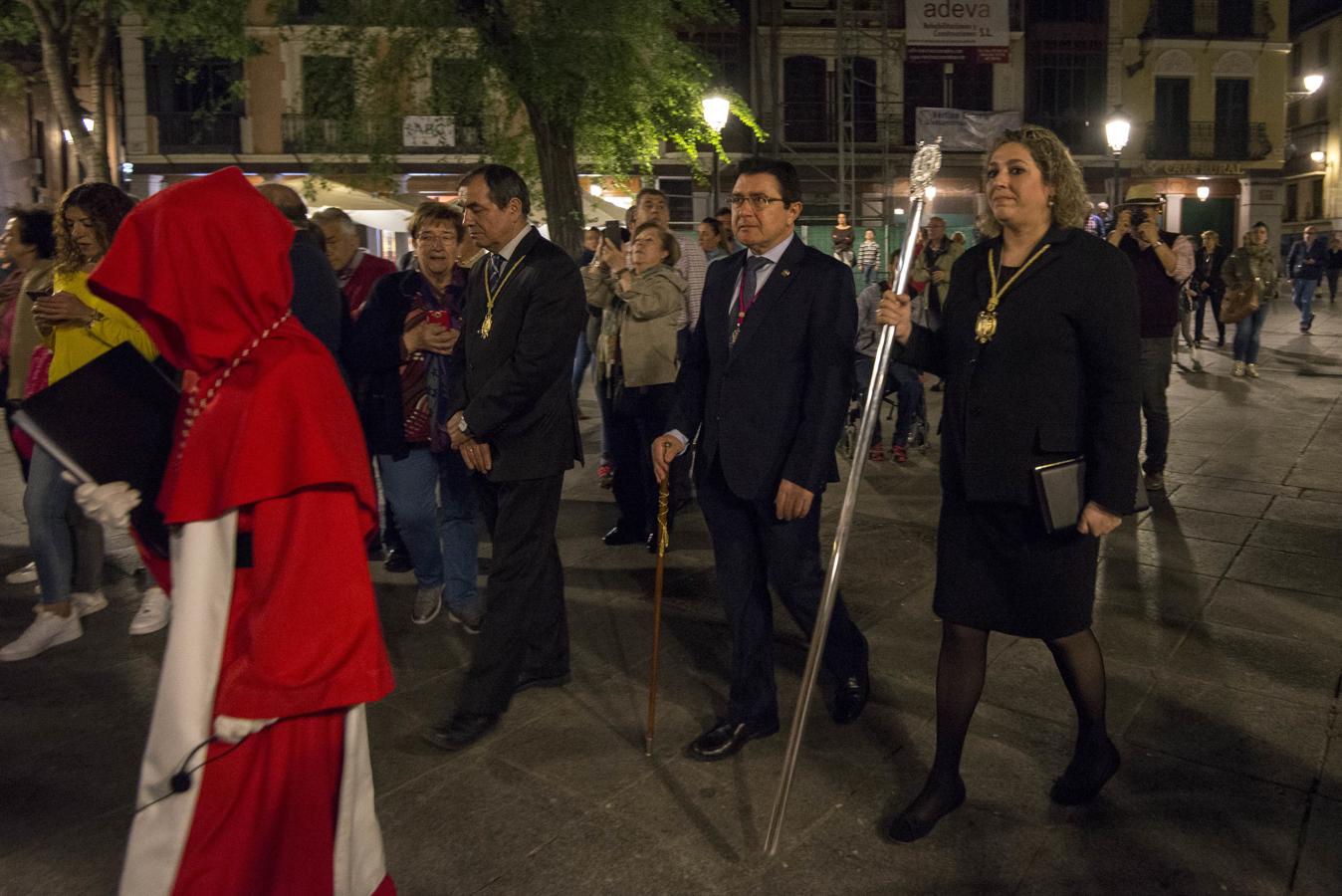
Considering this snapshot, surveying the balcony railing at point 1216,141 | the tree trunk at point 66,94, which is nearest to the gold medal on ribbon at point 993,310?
the tree trunk at point 66,94

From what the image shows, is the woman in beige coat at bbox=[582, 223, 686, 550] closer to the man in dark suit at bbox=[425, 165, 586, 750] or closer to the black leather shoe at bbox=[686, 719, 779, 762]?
the man in dark suit at bbox=[425, 165, 586, 750]

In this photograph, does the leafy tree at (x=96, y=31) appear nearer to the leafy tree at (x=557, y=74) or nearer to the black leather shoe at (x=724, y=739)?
the leafy tree at (x=557, y=74)

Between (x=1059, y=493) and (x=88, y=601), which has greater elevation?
(x=1059, y=493)

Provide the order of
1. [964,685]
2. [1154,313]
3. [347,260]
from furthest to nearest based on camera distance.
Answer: [1154,313] < [347,260] < [964,685]

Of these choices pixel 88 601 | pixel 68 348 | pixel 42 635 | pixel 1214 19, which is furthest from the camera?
pixel 1214 19

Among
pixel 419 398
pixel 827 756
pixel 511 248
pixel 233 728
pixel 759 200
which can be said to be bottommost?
pixel 827 756

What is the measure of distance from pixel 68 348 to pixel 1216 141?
39.5 metres

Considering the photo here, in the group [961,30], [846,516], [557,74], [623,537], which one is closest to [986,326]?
[846,516]

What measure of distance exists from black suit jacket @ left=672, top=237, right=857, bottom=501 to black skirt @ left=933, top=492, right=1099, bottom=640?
0.54 metres

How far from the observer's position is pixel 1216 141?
121 ft

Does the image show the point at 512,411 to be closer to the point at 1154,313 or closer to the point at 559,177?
the point at 1154,313

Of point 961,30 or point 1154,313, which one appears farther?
point 961,30

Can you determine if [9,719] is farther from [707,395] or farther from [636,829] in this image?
[707,395]

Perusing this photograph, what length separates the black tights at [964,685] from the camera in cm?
322
